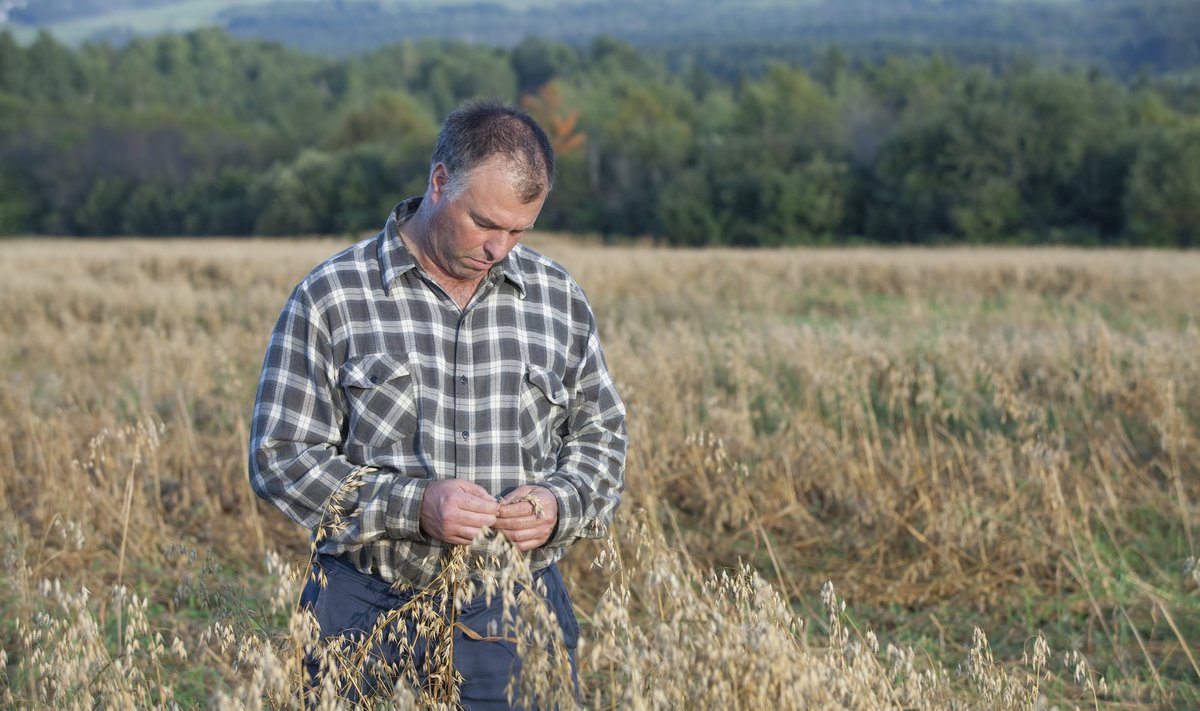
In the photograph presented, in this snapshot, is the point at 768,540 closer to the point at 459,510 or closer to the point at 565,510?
the point at 565,510

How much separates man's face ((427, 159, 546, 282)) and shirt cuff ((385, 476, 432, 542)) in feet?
1.70

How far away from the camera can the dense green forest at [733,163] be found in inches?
1873

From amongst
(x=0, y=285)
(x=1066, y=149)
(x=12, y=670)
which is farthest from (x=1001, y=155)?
(x=12, y=670)

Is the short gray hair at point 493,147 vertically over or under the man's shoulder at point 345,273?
over

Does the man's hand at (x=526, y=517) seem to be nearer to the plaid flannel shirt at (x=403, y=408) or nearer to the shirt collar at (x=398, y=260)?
the plaid flannel shirt at (x=403, y=408)

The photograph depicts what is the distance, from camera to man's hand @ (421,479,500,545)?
2365mm

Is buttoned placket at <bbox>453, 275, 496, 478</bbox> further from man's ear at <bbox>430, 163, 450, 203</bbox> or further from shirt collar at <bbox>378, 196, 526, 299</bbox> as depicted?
man's ear at <bbox>430, 163, 450, 203</bbox>

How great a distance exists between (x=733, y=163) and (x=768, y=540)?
53234 millimetres

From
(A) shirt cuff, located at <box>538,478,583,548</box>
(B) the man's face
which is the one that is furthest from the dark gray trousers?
(B) the man's face

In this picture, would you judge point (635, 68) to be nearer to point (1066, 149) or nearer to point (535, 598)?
point (1066, 149)

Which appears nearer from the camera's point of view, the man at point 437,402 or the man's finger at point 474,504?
the man's finger at point 474,504

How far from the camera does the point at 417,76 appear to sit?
131000mm

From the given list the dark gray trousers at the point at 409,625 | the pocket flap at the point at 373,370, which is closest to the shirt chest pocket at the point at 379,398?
the pocket flap at the point at 373,370

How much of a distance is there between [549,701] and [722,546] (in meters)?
3.75
